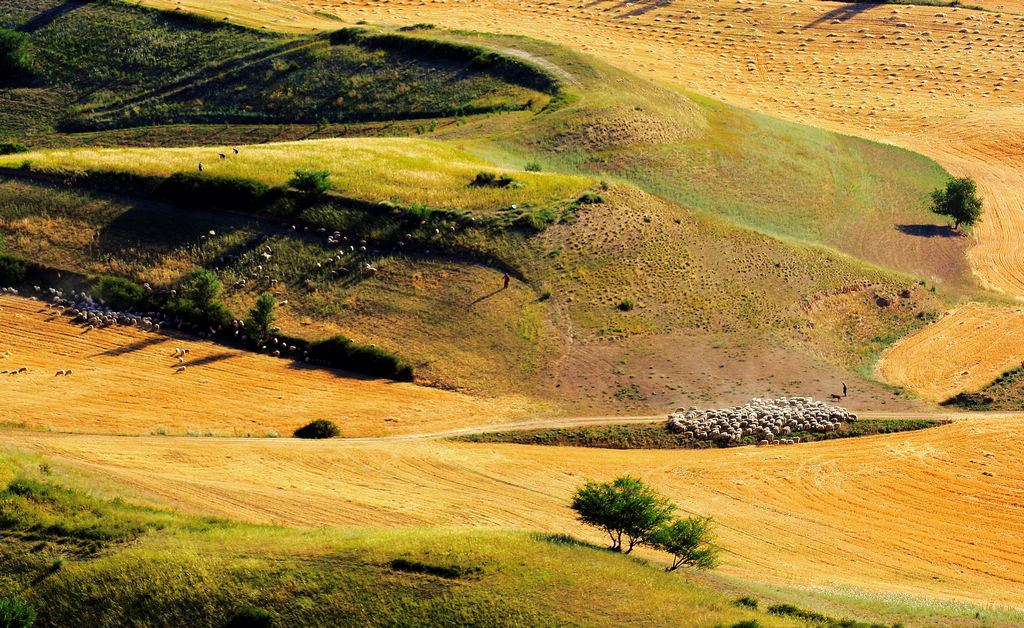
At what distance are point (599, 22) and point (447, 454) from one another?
124 meters

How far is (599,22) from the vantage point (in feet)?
511

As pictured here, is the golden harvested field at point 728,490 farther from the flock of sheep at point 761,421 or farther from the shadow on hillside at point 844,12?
the shadow on hillside at point 844,12

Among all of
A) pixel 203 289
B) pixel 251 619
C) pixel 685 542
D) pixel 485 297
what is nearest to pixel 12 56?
pixel 203 289

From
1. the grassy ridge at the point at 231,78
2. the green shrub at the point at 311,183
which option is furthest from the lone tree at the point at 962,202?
the green shrub at the point at 311,183

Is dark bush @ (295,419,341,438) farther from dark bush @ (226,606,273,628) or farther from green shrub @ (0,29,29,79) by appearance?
green shrub @ (0,29,29,79)

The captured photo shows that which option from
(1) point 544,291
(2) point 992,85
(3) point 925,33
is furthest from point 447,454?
(3) point 925,33

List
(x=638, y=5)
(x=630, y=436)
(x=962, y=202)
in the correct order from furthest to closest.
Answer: (x=638, y=5) → (x=962, y=202) → (x=630, y=436)

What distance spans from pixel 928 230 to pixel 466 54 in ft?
198

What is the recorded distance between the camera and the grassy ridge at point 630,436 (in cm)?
5378

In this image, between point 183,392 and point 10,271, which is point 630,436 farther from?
point 10,271

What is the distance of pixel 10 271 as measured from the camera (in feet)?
216

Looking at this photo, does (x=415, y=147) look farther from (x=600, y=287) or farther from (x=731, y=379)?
(x=731, y=379)

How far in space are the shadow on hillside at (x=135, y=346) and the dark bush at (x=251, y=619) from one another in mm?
32629

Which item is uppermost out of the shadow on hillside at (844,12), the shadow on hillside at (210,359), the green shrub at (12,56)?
the shadow on hillside at (844,12)
